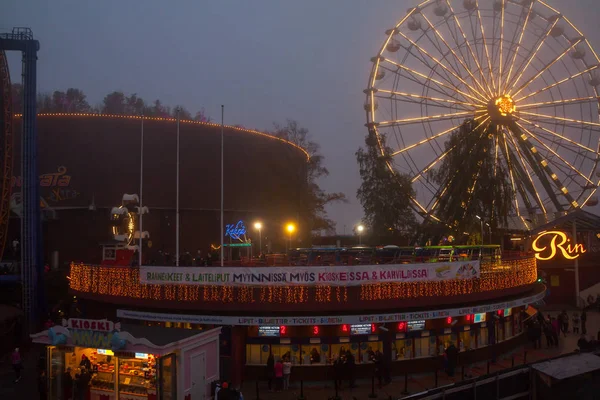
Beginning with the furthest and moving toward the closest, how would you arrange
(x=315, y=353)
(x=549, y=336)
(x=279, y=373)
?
1. (x=549, y=336)
2. (x=315, y=353)
3. (x=279, y=373)

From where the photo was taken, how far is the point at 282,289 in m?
22.2

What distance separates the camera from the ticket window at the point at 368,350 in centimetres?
2290

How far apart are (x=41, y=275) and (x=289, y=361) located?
17581 millimetres

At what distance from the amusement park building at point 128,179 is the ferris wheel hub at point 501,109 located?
23.4m

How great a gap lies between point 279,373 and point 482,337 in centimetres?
1031

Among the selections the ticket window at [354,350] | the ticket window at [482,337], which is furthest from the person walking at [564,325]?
the ticket window at [354,350]

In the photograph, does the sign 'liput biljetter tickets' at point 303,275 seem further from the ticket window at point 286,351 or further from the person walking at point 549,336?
the person walking at point 549,336

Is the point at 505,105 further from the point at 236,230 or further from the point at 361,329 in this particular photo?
the point at 361,329

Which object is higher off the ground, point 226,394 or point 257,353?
point 226,394

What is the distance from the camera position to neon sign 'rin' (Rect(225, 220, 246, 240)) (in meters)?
49.2

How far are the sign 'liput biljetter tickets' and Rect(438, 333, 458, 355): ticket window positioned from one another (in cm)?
292

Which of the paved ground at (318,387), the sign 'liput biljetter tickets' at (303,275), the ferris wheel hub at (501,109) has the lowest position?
the paved ground at (318,387)

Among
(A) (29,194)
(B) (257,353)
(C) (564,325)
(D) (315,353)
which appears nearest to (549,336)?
(C) (564,325)

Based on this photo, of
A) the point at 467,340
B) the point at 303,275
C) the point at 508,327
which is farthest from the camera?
the point at 508,327
